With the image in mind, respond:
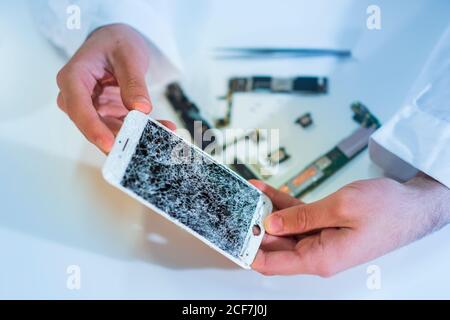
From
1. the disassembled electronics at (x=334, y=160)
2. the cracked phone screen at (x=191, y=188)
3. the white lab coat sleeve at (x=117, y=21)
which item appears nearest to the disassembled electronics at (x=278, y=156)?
the disassembled electronics at (x=334, y=160)

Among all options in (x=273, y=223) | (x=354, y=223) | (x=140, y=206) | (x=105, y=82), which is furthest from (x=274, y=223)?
(x=105, y=82)

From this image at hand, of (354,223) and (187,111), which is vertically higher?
(187,111)

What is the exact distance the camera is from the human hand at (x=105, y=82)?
0.60 metres

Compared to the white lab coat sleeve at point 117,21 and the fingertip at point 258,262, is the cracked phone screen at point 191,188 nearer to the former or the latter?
the fingertip at point 258,262

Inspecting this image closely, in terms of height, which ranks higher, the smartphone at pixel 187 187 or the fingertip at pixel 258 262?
the smartphone at pixel 187 187

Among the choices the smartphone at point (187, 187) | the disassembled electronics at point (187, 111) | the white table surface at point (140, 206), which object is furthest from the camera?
the disassembled electronics at point (187, 111)

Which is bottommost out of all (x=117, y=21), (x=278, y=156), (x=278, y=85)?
(x=278, y=156)

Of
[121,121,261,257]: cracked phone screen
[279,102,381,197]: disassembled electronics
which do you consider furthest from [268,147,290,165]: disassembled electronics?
[121,121,261,257]: cracked phone screen

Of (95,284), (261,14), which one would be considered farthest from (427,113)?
(95,284)

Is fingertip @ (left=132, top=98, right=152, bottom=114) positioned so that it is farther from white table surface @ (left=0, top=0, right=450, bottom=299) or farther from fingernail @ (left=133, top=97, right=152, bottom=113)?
white table surface @ (left=0, top=0, right=450, bottom=299)

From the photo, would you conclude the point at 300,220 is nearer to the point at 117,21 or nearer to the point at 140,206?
the point at 140,206

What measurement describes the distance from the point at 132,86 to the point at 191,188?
170 millimetres

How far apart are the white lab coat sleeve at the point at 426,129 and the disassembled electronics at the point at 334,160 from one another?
62mm

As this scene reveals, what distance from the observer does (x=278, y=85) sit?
0.82m
